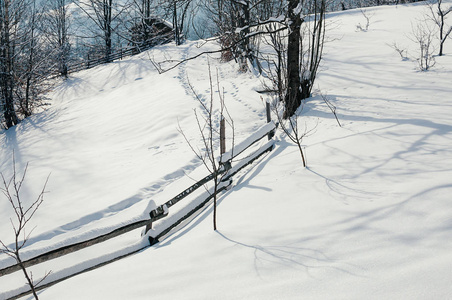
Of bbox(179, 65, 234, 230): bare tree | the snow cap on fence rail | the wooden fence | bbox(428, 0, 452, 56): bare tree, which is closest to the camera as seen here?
the wooden fence

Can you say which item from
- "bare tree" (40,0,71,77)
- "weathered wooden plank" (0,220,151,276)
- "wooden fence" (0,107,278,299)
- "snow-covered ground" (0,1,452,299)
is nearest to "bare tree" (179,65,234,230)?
"wooden fence" (0,107,278,299)

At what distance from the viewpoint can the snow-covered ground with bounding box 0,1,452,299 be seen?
2.59 meters

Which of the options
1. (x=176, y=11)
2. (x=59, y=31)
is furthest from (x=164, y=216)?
(x=59, y=31)

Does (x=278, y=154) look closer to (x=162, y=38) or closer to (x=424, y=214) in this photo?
(x=424, y=214)

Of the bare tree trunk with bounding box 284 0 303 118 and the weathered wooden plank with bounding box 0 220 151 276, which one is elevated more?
the bare tree trunk with bounding box 284 0 303 118

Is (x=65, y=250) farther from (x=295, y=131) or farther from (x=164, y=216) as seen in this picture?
(x=295, y=131)

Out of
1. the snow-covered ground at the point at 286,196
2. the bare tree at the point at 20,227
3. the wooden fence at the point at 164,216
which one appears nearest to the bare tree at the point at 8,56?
the snow-covered ground at the point at 286,196

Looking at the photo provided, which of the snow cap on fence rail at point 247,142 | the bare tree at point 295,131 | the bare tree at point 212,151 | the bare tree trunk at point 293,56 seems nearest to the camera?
the bare tree at point 212,151

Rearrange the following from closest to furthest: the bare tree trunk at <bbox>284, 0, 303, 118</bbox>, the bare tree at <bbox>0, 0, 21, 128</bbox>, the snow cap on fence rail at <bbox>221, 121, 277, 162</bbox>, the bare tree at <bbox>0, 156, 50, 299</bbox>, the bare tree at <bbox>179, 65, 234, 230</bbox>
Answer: the bare tree at <bbox>0, 156, 50, 299</bbox> < the bare tree at <bbox>179, 65, 234, 230</bbox> < the snow cap on fence rail at <bbox>221, 121, 277, 162</bbox> < the bare tree trunk at <bbox>284, 0, 303, 118</bbox> < the bare tree at <bbox>0, 0, 21, 128</bbox>

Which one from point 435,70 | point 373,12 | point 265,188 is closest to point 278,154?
point 265,188

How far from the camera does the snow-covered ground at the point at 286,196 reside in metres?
2.59

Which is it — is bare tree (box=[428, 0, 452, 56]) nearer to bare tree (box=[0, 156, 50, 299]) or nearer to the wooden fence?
the wooden fence

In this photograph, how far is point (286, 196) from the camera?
431 cm

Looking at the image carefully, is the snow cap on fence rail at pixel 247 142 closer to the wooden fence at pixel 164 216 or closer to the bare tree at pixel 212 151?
the wooden fence at pixel 164 216
